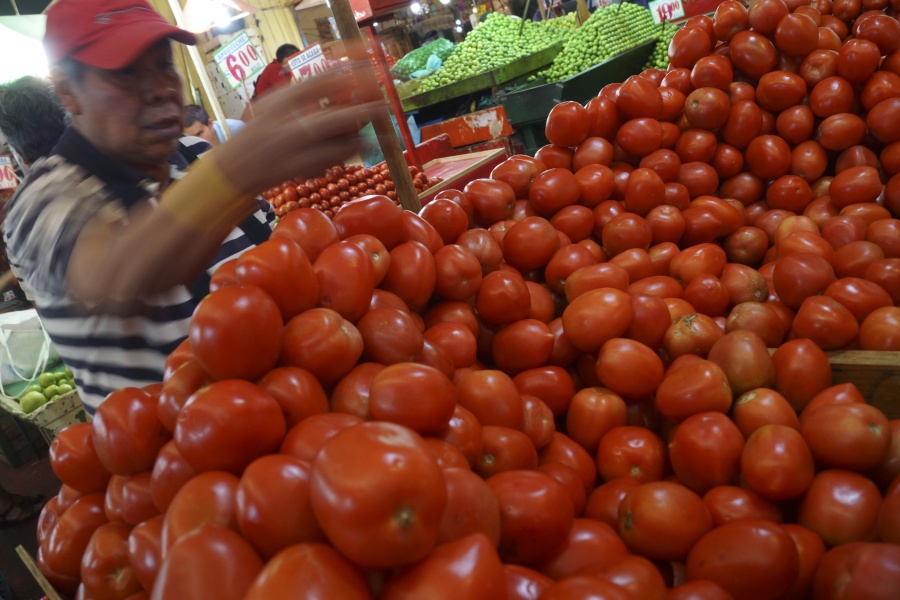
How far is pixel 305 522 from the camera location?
83 cm

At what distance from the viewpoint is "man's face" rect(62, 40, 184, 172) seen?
5.88 feet

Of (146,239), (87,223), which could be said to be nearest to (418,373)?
(146,239)

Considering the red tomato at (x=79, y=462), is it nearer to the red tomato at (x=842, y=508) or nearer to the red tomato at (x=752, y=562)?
the red tomato at (x=752, y=562)

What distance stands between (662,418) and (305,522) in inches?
43.6

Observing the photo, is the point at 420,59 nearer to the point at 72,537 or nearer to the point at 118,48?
the point at 118,48

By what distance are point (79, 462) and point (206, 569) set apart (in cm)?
62

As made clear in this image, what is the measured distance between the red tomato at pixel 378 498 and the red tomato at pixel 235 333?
349 mm

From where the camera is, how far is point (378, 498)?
0.74m

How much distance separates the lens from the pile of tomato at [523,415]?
81 cm

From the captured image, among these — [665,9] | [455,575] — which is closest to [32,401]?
[455,575]

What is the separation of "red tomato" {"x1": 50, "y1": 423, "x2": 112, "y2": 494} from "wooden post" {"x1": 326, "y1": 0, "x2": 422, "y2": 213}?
107cm

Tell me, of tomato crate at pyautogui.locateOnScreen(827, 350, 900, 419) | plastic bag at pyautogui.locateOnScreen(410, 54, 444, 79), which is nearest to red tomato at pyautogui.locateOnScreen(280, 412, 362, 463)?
tomato crate at pyautogui.locateOnScreen(827, 350, 900, 419)

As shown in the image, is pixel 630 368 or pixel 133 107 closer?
pixel 630 368

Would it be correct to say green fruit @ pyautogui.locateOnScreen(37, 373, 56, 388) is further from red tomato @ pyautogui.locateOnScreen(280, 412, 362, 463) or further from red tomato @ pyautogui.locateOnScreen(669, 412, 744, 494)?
red tomato @ pyautogui.locateOnScreen(669, 412, 744, 494)
